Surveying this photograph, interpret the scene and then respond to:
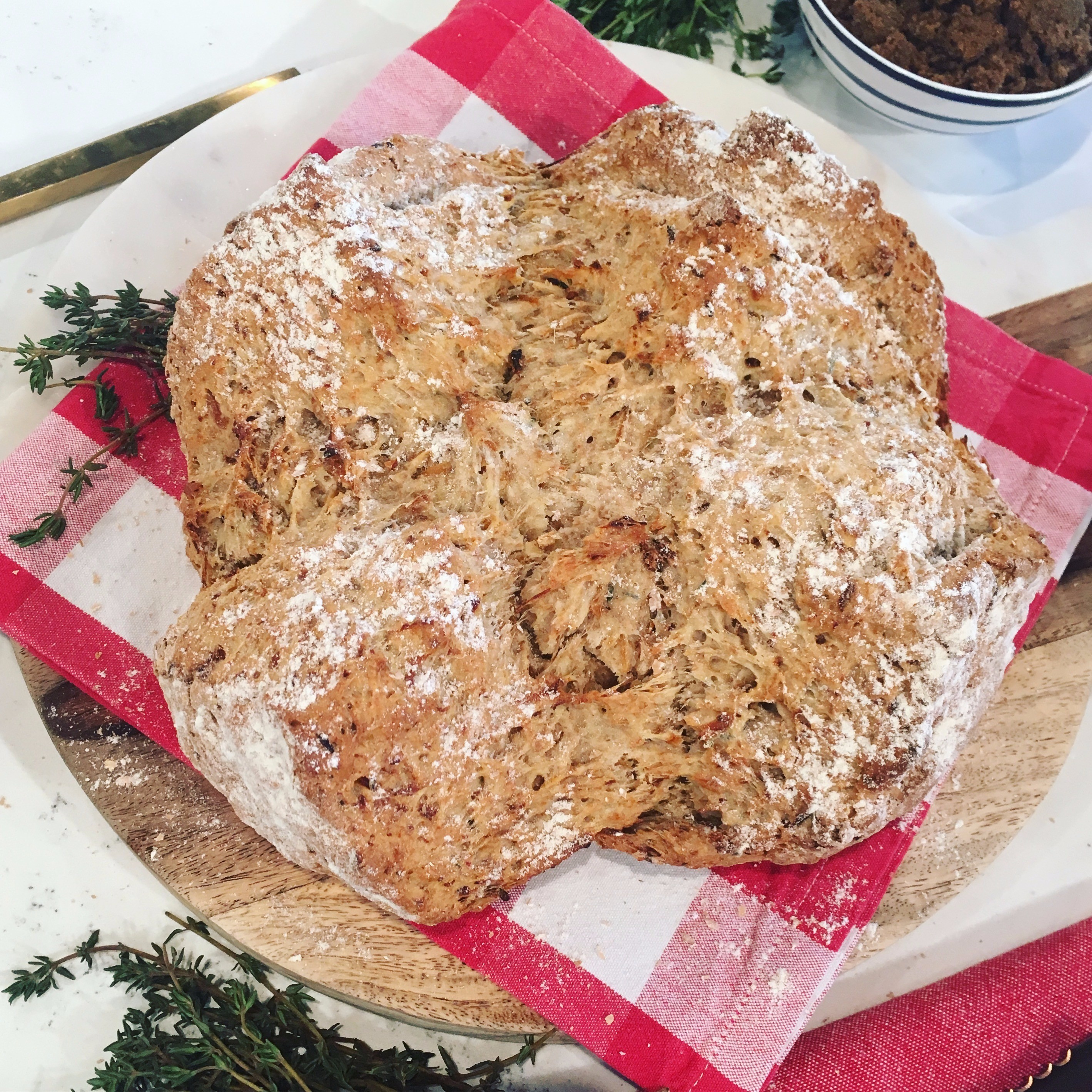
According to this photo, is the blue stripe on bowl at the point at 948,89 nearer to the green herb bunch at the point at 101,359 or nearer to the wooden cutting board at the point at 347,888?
the wooden cutting board at the point at 347,888

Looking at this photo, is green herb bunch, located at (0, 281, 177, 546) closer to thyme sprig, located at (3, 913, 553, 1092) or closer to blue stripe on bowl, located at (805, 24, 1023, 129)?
thyme sprig, located at (3, 913, 553, 1092)

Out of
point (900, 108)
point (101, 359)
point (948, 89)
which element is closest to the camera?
point (101, 359)

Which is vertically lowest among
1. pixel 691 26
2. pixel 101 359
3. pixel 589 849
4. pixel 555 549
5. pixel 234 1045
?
pixel 234 1045

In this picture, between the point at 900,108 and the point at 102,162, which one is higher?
the point at 102,162

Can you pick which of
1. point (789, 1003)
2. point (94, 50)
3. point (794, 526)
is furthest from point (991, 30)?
point (94, 50)

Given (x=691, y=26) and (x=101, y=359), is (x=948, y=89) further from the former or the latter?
(x=101, y=359)

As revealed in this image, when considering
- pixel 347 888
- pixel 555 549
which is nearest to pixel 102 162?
pixel 555 549
